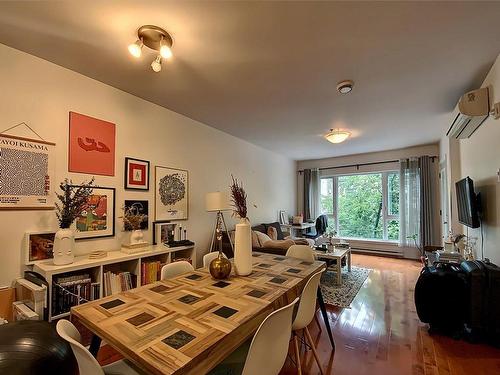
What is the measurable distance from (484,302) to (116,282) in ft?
10.9

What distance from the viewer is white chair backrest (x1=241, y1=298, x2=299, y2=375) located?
960 mm

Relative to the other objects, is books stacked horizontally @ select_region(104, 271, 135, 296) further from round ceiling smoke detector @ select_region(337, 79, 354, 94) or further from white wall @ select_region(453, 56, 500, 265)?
white wall @ select_region(453, 56, 500, 265)

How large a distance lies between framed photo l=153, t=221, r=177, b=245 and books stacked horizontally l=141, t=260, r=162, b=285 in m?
0.39

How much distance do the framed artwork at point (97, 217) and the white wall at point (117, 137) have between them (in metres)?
0.07

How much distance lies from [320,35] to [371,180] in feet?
16.5

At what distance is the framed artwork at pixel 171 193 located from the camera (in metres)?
2.95

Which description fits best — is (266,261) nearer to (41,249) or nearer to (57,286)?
(57,286)

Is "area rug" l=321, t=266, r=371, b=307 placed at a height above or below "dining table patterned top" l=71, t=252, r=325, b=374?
below

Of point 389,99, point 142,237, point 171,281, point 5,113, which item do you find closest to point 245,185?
point 142,237

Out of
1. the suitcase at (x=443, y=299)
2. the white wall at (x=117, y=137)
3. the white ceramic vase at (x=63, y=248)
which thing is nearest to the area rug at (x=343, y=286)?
the suitcase at (x=443, y=299)

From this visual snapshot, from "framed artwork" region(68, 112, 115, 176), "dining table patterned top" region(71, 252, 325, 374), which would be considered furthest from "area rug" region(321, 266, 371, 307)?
"framed artwork" region(68, 112, 115, 176)

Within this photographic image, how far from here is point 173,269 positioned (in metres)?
1.85

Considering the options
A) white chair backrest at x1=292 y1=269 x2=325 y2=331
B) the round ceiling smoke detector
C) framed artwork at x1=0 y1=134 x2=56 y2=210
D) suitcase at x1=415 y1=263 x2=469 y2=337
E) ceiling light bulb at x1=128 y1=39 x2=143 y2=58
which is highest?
the round ceiling smoke detector

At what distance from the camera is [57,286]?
180cm
